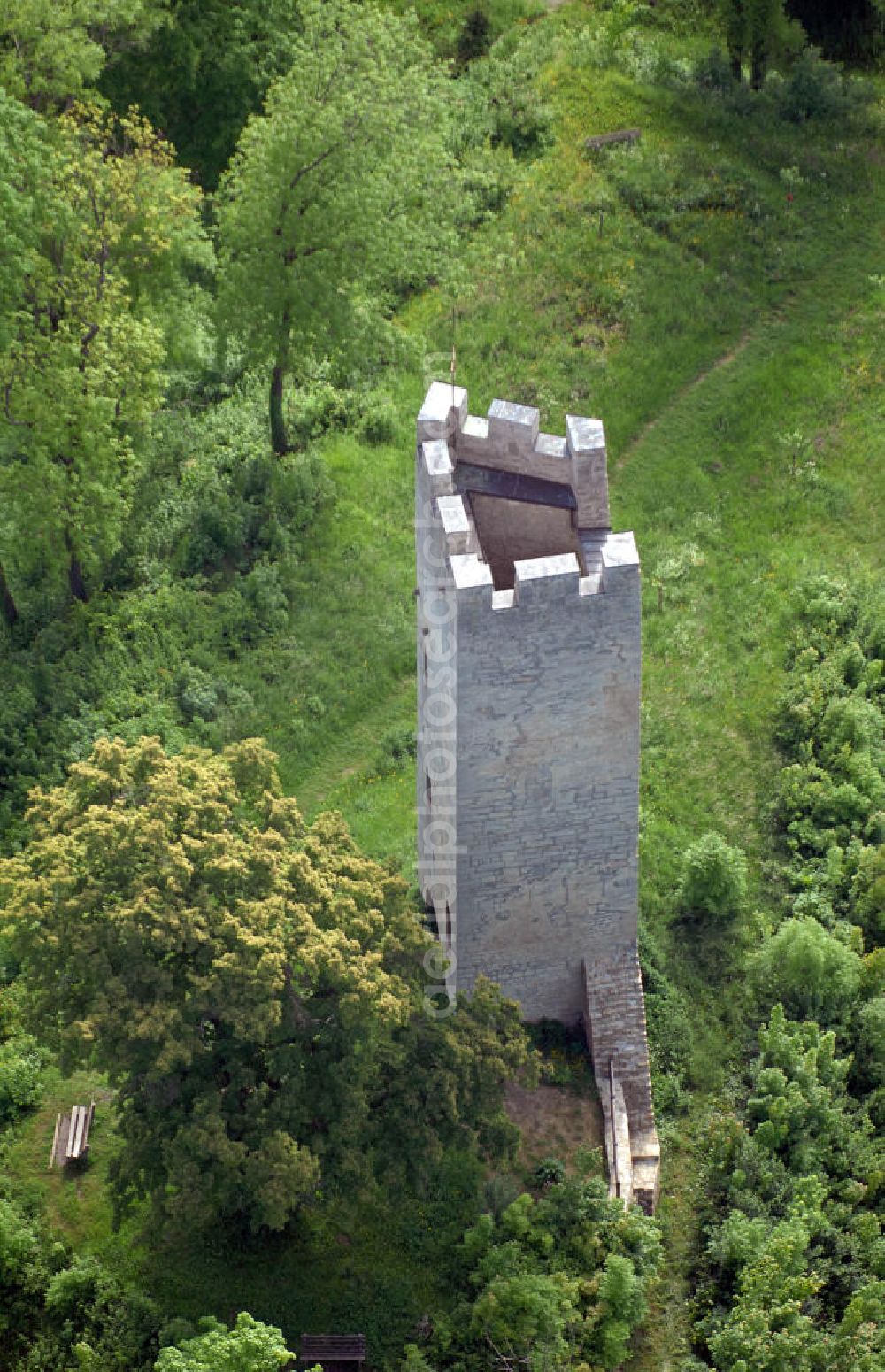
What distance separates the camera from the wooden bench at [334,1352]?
29.1 meters

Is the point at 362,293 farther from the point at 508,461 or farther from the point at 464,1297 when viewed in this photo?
the point at 464,1297

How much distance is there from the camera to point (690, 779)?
39.0 metres

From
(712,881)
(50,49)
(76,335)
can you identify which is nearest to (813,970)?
(712,881)

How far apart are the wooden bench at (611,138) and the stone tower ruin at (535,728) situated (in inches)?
1059

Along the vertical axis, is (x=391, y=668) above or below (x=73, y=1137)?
above

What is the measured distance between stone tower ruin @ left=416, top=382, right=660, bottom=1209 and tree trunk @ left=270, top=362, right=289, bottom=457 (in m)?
14.7

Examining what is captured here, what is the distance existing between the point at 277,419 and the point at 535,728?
18969mm

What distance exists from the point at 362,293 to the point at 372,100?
15.4 ft

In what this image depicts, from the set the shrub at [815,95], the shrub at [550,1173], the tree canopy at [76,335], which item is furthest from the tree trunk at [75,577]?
the shrub at [815,95]

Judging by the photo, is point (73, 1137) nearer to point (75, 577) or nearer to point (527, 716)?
point (527, 716)

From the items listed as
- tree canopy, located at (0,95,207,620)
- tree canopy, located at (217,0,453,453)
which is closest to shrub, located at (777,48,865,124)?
tree canopy, located at (217,0,453,453)

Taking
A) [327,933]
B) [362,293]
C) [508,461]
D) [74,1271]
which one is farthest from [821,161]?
[74,1271]

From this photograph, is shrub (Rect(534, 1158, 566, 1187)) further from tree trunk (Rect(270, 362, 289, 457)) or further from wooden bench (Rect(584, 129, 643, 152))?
wooden bench (Rect(584, 129, 643, 152))

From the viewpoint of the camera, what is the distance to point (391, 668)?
41.2m
